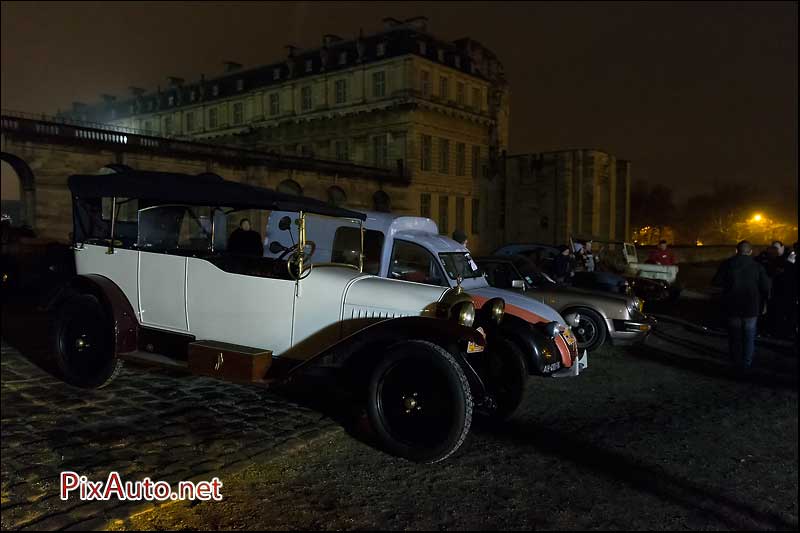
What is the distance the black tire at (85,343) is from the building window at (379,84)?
141ft

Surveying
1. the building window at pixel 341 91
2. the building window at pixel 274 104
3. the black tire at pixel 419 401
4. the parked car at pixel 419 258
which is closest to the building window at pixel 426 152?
the building window at pixel 341 91

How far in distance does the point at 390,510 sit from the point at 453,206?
44915mm

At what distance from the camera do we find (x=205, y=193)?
4398 millimetres

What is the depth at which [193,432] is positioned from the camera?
5.00 m

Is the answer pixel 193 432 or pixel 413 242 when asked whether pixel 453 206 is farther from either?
pixel 193 432

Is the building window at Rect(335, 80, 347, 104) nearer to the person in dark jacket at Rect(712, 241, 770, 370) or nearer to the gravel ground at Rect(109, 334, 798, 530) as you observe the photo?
the person in dark jacket at Rect(712, 241, 770, 370)

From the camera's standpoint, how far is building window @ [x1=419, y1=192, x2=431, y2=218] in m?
43.8

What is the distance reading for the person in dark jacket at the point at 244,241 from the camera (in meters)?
5.87

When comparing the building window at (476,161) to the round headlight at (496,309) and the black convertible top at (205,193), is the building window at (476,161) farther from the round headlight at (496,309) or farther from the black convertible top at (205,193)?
the round headlight at (496,309)

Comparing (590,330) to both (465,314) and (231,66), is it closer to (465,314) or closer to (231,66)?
(465,314)

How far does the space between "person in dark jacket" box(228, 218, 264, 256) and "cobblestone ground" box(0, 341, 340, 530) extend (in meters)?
1.63

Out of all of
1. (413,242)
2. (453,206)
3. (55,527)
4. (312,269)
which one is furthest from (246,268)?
(453,206)

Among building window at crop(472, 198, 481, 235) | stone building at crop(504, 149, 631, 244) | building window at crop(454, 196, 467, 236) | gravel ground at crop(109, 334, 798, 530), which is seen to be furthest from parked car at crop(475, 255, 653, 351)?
stone building at crop(504, 149, 631, 244)

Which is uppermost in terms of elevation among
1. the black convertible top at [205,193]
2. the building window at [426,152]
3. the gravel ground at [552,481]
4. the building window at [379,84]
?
the building window at [379,84]
